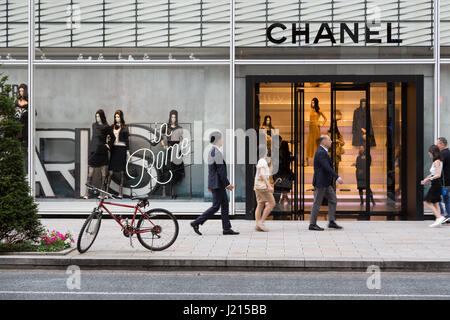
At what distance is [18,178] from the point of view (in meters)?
10.3

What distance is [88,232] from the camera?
34.1 ft

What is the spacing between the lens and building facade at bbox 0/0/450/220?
15.3 metres

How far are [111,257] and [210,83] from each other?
678cm

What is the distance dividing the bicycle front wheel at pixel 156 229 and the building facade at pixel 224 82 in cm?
476

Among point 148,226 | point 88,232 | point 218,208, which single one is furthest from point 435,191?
point 88,232

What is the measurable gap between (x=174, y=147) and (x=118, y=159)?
1.32 metres

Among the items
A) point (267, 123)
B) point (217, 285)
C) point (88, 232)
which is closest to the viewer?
point (217, 285)

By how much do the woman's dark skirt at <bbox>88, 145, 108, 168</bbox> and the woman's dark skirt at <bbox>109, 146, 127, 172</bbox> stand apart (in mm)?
159

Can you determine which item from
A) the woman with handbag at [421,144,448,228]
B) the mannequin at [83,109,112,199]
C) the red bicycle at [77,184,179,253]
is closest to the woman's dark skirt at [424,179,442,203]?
the woman with handbag at [421,144,448,228]

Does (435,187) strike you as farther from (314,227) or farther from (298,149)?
(298,149)

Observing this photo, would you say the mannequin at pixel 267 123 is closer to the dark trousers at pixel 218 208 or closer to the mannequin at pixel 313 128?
the mannequin at pixel 313 128

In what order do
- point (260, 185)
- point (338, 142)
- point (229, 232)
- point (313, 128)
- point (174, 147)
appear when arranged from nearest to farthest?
point (229, 232) < point (260, 185) < point (174, 147) < point (313, 128) < point (338, 142)

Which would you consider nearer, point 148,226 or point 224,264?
point 224,264

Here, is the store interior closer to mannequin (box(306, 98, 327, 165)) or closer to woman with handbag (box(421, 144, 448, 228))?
mannequin (box(306, 98, 327, 165))
